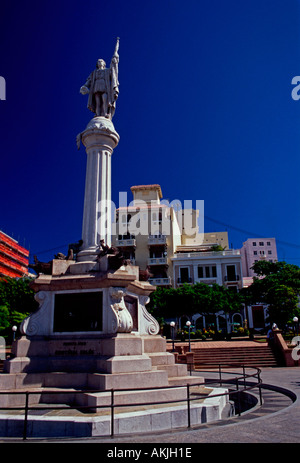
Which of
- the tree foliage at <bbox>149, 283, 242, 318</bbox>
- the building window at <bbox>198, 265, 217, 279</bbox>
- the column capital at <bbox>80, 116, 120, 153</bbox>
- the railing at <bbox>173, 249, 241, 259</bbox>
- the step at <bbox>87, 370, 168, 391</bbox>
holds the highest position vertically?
the railing at <bbox>173, 249, 241, 259</bbox>

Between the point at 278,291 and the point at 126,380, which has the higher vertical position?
the point at 278,291

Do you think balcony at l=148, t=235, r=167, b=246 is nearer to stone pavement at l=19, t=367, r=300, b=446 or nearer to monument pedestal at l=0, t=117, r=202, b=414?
monument pedestal at l=0, t=117, r=202, b=414

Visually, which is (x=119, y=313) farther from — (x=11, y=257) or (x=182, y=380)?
(x=11, y=257)

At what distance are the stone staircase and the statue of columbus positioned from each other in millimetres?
15027

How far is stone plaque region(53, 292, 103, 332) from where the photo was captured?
9.74 metres

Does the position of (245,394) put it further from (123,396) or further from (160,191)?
(160,191)

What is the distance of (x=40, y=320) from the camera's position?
1012 centimetres

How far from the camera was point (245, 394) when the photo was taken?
10.4m

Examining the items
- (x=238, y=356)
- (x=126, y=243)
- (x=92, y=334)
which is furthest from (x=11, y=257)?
(x=92, y=334)

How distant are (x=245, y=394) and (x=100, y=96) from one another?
10951 millimetres

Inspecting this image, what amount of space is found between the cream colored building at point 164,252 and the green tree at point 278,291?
4728 millimetres

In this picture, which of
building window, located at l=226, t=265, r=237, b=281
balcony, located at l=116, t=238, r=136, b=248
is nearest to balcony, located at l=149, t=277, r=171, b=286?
balcony, located at l=116, t=238, r=136, b=248

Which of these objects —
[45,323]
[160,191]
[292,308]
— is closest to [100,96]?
[45,323]

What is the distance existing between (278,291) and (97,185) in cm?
2721
